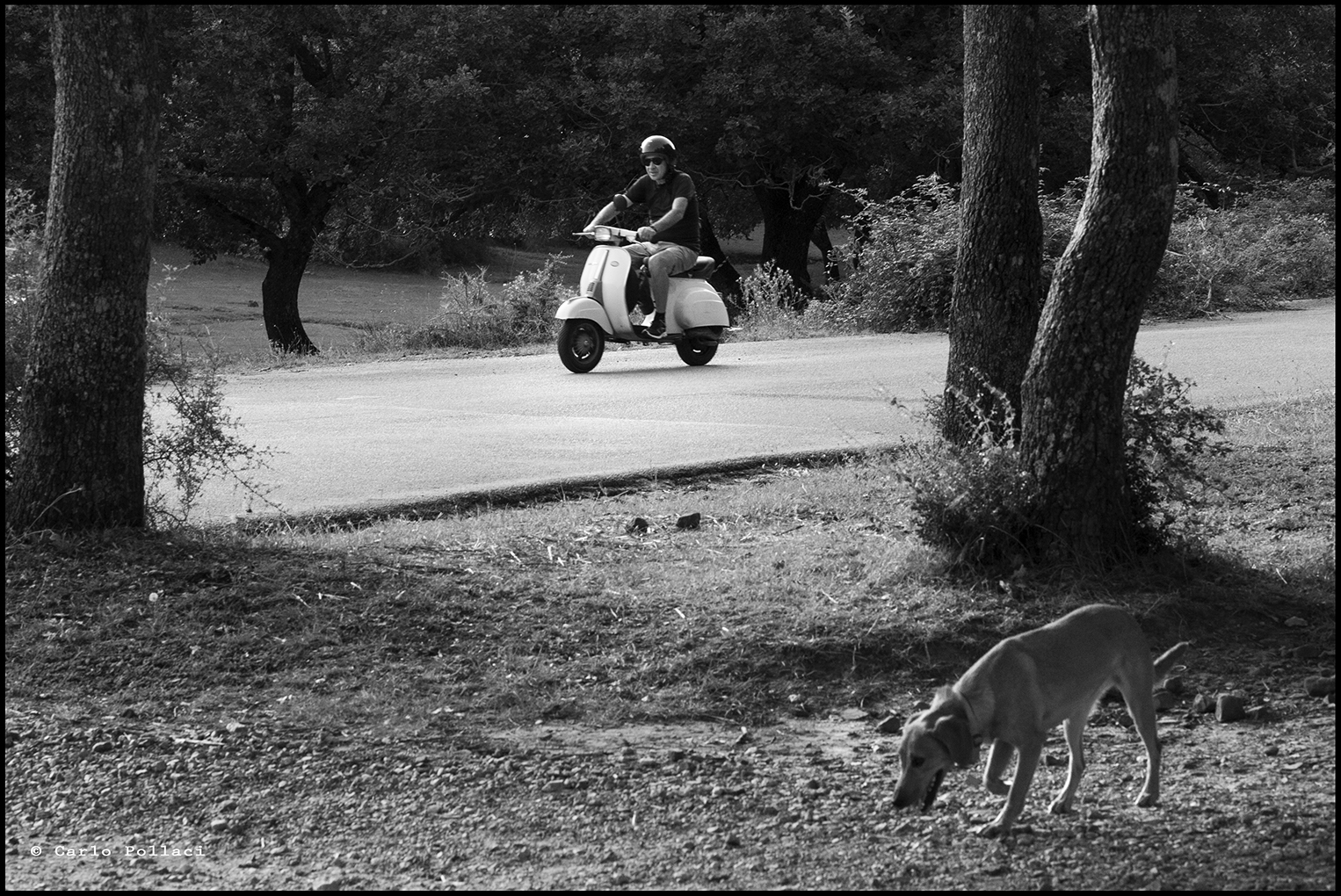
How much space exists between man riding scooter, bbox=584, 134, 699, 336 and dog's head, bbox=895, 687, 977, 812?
A: 1096cm

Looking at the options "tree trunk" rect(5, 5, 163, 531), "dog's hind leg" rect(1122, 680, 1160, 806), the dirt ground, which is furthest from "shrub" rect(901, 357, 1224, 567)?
"tree trunk" rect(5, 5, 163, 531)

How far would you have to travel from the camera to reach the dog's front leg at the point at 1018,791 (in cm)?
381

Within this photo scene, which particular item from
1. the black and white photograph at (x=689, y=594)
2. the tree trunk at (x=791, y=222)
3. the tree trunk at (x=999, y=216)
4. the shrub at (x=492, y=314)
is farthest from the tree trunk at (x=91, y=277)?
the tree trunk at (x=791, y=222)

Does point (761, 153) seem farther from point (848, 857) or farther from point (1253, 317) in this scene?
point (848, 857)

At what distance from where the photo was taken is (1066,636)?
402 cm

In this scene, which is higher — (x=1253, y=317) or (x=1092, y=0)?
(x=1092, y=0)

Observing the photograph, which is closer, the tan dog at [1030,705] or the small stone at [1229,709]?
the tan dog at [1030,705]

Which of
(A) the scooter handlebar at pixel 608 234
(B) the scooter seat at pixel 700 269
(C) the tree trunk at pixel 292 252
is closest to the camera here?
(A) the scooter handlebar at pixel 608 234

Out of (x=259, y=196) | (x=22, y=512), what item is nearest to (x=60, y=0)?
(x=22, y=512)

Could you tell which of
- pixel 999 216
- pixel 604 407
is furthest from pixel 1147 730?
pixel 604 407

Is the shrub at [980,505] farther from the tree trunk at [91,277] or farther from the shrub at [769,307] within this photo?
the shrub at [769,307]

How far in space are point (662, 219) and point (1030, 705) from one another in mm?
11036

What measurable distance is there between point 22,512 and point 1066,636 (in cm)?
459

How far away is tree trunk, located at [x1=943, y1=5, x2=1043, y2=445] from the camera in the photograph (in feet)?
24.0
